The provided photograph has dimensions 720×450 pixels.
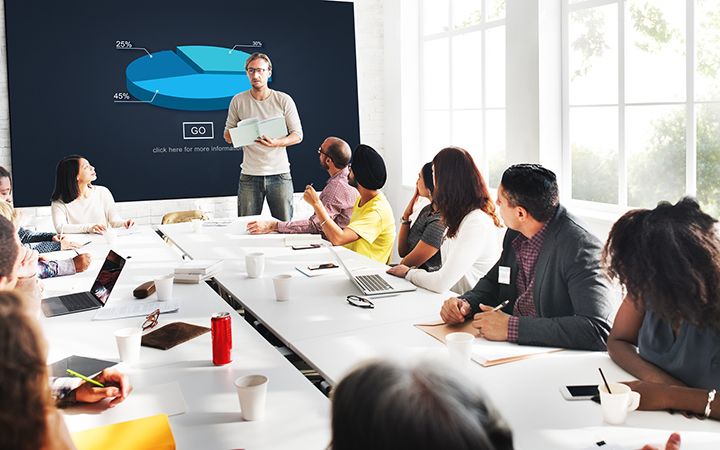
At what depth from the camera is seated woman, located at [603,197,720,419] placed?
6.04 ft

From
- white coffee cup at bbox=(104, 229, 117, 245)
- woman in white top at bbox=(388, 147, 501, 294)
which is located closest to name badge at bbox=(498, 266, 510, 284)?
woman in white top at bbox=(388, 147, 501, 294)

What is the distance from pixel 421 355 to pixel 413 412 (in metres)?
0.10

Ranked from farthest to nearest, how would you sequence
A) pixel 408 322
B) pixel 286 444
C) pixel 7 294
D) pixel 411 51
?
pixel 411 51 → pixel 408 322 → pixel 286 444 → pixel 7 294

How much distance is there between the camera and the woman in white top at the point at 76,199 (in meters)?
5.27

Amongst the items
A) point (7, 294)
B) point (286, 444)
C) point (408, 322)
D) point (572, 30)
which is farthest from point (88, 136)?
point (7, 294)

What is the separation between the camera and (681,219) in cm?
193

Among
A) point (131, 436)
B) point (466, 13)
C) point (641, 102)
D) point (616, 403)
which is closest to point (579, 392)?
point (616, 403)

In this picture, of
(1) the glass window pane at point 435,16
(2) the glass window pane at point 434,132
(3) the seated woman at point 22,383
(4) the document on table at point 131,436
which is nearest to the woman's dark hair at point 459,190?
(4) the document on table at point 131,436

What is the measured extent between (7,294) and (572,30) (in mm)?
5003

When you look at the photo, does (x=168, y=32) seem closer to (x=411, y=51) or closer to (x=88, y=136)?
(x=88, y=136)

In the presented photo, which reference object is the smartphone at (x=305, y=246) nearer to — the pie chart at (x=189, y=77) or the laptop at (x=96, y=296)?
the laptop at (x=96, y=296)

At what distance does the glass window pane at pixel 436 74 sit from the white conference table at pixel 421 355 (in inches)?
141

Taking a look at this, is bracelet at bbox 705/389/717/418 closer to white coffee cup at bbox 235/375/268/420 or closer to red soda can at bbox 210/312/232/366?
white coffee cup at bbox 235/375/268/420

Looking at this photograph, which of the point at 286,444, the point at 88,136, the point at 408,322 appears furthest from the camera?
the point at 88,136
